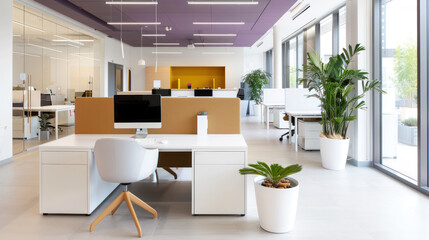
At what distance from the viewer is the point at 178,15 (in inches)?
315

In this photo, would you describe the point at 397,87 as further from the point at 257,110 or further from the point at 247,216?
the point at 257,110

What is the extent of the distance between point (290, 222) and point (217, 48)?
40.7ft

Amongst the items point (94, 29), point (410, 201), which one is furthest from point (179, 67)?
point (410, 201)

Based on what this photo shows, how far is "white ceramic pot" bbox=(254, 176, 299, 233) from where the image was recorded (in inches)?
101

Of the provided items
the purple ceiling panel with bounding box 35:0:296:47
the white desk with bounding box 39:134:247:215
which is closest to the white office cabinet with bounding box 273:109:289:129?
the purple ceiling panel with bounding box 35:0:296:47

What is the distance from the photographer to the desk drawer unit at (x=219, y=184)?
9.48ft

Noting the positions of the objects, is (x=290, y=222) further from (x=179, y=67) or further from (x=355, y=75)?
(x=179, y=67)

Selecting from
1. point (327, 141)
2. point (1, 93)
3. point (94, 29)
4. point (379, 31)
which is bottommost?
point (327, 141)

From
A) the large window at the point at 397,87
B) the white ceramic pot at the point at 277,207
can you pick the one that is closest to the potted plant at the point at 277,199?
the white ceramic pot at the point at 277,207

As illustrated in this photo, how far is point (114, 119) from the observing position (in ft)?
11.1

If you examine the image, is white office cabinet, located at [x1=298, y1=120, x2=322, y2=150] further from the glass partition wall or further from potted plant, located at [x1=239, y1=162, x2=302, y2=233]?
the glass partition wall

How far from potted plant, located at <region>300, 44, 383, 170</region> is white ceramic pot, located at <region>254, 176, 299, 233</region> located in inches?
94.2

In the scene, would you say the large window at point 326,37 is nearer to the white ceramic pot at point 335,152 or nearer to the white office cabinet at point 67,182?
the white ceramic pot at point 335,152

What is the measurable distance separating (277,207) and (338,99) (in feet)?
9.31
